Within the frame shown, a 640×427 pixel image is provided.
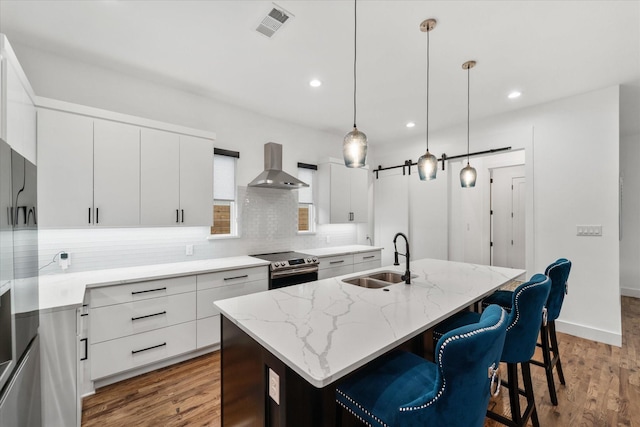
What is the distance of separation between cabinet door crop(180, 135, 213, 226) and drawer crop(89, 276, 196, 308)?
2.11 ft

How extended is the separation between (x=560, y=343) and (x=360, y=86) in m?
3.67

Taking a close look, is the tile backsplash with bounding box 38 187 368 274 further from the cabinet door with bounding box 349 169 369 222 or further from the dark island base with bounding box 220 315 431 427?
the dark island base with bounding box 220 315 431 427

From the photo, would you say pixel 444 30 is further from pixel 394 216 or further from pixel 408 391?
pixel 394 216

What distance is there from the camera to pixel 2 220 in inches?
43.8

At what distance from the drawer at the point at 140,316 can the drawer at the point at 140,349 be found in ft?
0.18

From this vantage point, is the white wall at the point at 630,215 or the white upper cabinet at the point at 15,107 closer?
the white upper cabinet at the point at 15,107

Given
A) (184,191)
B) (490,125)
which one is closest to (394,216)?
(490,125)

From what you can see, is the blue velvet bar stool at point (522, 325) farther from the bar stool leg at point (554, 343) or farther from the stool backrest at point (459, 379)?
the bar stool leg at point (554, 343)

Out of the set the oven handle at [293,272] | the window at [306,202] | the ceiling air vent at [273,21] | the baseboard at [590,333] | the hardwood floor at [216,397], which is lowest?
the hardwood floor at [216,397]

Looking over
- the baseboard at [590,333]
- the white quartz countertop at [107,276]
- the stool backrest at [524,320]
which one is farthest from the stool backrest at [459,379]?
the baseboard at [590,333]

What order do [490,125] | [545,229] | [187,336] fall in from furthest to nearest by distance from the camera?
[490,125]
[545,229]
[187,336]

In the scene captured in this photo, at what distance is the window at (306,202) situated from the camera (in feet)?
14.6

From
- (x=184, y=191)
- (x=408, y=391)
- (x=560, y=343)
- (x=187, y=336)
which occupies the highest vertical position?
(x=184, y=191)

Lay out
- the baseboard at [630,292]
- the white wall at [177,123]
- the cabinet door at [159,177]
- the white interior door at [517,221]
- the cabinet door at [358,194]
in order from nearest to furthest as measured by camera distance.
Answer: the white wall at [177,123], the cabinet door at [159,177], the cabinet door at [358,194], the baseboard at [630,292], the white interior door at [517,221]
